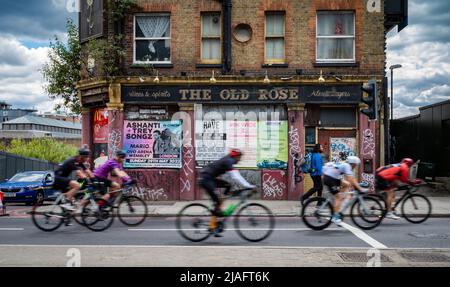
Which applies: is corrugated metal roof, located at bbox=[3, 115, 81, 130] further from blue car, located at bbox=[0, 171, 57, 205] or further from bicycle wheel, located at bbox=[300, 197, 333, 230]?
bicycle wheel, located at bbox=[300, 197, 333, 230]

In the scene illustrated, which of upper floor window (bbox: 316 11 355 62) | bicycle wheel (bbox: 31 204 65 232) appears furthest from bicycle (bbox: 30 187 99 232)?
upper floor window (bbox: 316 11 355 62)

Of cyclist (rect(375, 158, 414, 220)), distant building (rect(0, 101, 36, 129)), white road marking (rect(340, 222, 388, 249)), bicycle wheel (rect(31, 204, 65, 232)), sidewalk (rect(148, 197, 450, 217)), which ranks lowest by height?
sidewalk (rect(148, 197, 450, 217))

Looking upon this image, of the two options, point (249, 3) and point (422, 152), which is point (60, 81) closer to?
point (249, 3)

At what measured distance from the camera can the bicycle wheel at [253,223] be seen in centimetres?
1020

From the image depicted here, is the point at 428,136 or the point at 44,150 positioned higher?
the point at 428,136

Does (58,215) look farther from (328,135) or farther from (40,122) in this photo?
(40,122)

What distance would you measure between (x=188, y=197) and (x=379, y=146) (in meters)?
7.29

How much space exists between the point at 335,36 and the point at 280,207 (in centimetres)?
689

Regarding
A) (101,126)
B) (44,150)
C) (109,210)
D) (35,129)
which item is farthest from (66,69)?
(35,129)

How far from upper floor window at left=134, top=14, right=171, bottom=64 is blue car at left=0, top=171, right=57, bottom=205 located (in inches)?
250

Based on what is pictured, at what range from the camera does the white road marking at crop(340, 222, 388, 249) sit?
10069 mm

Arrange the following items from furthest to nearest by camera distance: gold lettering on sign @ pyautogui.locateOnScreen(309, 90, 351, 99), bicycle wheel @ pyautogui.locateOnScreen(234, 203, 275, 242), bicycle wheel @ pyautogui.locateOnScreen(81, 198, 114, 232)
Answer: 1. gold lettering on sign @ pyautogui.locateOnScreen(309, 90, 351, 99)
2. bicycle wheel @ pyautogui.locateOnScreen(81, 198, 114, 232)
3. bicycle wheel @ pyautogui.locateOnScreen(234, 203, 275, 242)

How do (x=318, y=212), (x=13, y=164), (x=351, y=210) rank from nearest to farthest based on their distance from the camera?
(x=318, y=212)
(x=351, y=210)
(x=13, y=164)

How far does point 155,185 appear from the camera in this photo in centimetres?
1989
